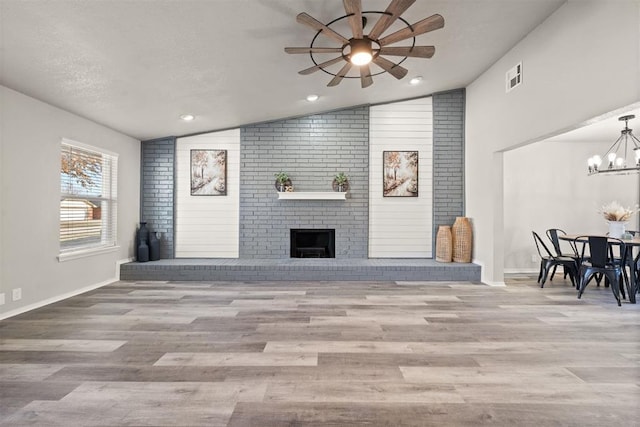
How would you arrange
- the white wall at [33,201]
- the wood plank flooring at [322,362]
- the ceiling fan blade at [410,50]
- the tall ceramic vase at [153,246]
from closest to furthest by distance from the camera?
the wood plank flooring at [322,362], the ceiling fan blade at [410,50], the white wall at [33,201], the tall ceramic vase at [153,246]

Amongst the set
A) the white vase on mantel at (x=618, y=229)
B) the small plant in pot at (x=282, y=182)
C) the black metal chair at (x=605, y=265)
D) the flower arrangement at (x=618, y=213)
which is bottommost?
the black metal chair at (x=605, y=265)

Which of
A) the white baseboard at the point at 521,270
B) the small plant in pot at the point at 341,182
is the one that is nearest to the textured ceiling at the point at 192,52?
the small plant in pot at the point at 341,182

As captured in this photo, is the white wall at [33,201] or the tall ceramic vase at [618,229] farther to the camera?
the tall ceramic vase at [618,229]

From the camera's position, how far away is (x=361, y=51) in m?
2.81

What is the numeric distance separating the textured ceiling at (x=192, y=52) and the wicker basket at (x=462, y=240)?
2.44 metres

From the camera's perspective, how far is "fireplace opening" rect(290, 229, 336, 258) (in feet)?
19.7

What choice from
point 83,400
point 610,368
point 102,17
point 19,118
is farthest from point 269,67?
point 610,368

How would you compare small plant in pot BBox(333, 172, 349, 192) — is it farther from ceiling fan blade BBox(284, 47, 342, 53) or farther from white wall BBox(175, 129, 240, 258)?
ceiling fan blade BBox(284, 47, 342, 53)

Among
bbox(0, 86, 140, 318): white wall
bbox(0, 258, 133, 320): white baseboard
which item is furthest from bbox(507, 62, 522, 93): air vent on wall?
bbox(0, 258, 133, 320): white baseboard

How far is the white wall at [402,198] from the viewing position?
19.4ft

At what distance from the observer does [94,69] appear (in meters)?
3.19

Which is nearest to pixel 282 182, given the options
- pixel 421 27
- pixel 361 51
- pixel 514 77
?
pixel 361 51

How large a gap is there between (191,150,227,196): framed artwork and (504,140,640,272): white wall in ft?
17.7

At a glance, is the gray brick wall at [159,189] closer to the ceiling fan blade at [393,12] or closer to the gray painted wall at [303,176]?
the gray painted wall at [303,176]
